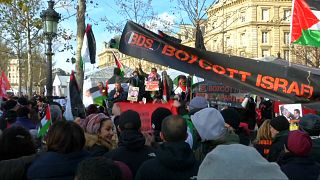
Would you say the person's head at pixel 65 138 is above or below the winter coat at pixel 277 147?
above

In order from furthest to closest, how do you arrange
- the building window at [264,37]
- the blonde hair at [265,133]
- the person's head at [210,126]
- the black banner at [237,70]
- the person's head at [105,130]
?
the building window at [264,37]
the black banner at [237,70]
the blonde hair at [265,133]
the person's head at [105,130]
the person's head at [210,126]

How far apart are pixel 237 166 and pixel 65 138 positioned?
1.93m

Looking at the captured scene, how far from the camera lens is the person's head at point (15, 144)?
3773mm

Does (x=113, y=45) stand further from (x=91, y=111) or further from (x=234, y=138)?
(x=234, y=138)

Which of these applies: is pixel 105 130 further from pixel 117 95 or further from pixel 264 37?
pixel 264 37

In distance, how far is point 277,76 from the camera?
20.6ft

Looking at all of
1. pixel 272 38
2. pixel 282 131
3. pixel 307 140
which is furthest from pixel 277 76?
pixel 272 38

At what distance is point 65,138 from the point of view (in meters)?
3.44

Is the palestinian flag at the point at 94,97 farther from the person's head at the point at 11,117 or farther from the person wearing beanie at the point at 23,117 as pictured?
the person wearing beanie at the point at 23,117

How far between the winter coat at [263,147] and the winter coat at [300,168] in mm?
1335

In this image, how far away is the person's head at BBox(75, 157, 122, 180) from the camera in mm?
2461

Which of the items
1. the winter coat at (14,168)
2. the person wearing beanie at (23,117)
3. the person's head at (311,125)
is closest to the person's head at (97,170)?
the winter coat at (14,168)

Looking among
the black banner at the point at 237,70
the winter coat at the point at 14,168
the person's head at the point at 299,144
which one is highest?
the black banner at the point at 237,70

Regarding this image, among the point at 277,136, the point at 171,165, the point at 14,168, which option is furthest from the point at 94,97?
the point at 171,165
